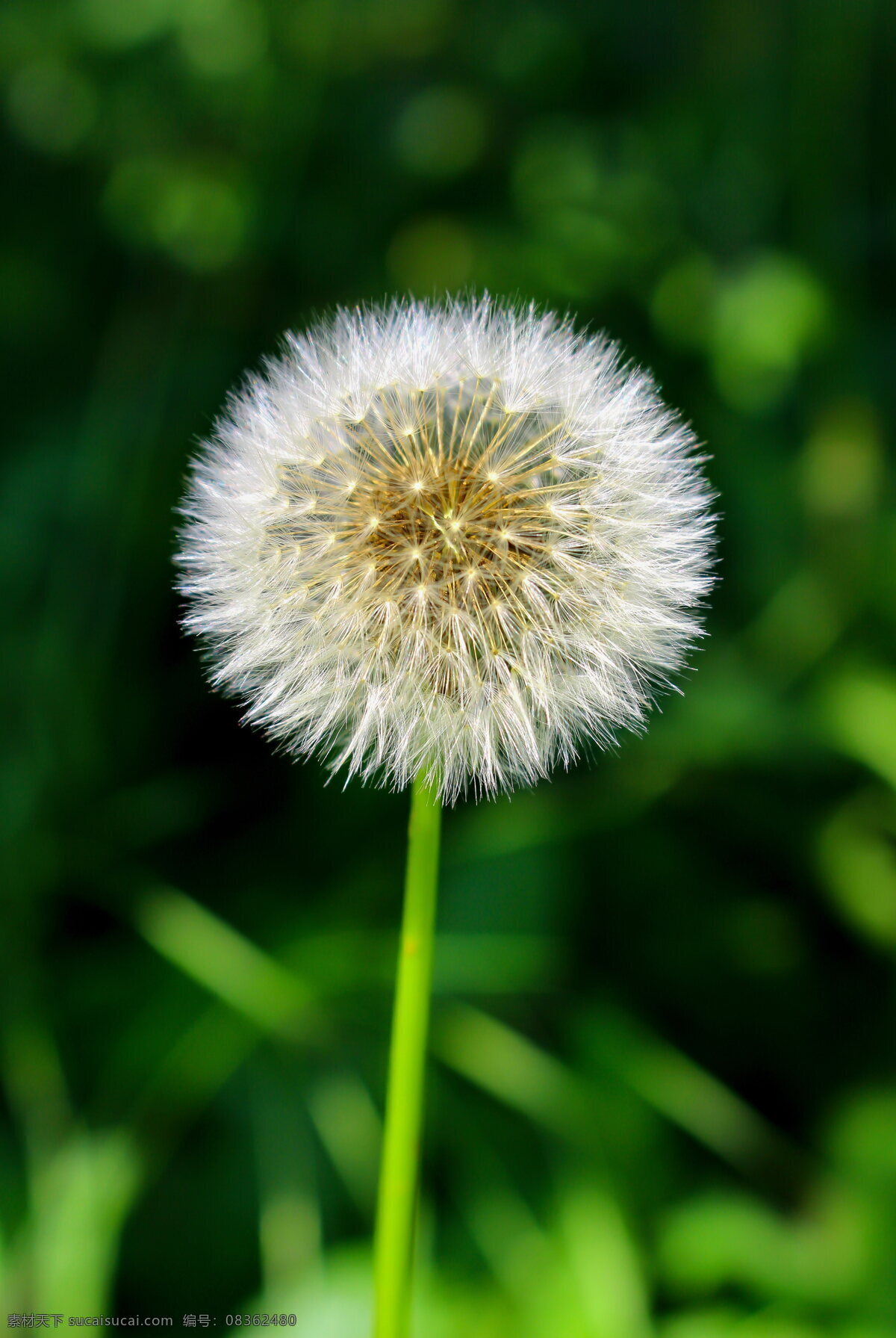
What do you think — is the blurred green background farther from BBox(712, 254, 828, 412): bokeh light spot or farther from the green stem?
the green stem

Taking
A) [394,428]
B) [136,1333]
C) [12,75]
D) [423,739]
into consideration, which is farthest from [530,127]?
[136,1333]

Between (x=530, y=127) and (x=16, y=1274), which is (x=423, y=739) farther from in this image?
(x=530, y=127)

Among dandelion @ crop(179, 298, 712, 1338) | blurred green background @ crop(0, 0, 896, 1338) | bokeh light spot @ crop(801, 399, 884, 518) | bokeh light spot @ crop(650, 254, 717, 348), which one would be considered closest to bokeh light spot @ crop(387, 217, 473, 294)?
blurred green background @ crop(0, 0, 896, 1338)

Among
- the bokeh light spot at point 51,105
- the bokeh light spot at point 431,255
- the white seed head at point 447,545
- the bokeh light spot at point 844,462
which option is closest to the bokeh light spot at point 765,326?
the bokeh light spot at point 844,462

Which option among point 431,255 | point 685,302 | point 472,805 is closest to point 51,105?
point 431,255

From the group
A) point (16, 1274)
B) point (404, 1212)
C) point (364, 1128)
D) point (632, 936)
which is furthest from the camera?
point (632, 936)

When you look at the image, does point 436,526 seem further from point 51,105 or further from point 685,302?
point 51,105

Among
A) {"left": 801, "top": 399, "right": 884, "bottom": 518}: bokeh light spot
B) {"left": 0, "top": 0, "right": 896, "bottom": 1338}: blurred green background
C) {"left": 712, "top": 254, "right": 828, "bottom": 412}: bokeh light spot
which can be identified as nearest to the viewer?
{"left": 0, "top": 0, "right": 896, "bottom": 1338}: blurred green background
